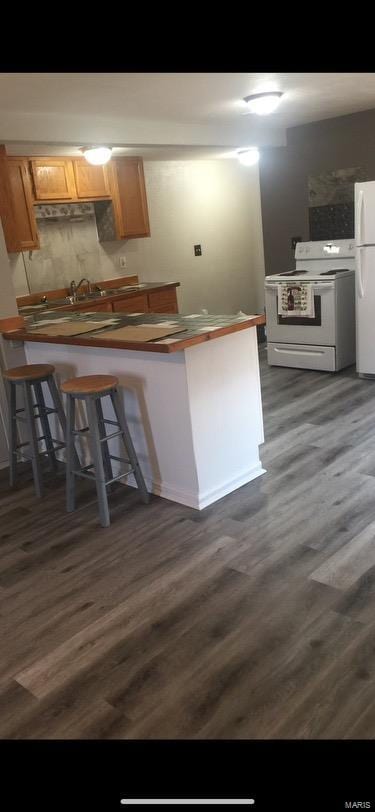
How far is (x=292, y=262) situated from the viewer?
595 centimetres

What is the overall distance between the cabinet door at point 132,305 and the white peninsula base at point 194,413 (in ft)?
6.41

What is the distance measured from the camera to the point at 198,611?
7.20 ft

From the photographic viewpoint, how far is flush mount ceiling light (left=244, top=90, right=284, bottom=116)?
12.1 ft

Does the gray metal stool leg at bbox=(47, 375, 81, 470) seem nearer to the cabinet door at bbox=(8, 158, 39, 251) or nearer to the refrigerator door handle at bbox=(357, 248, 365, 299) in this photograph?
the cabinet door at bbox=(8, 158, 39, 251)

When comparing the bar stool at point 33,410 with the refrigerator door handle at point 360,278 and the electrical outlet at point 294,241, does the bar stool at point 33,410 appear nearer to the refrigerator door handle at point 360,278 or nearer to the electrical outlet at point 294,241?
the refrigerator door handle at point 360,278

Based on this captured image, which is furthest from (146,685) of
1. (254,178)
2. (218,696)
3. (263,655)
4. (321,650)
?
(254,178)

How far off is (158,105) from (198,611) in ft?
9.95

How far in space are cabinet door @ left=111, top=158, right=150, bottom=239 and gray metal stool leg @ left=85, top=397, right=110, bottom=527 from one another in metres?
3.14

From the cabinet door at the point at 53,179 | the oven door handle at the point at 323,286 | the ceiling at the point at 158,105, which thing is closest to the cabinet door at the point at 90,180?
the cabinet door at the point at 53,179

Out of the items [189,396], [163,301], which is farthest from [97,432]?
[163,301]

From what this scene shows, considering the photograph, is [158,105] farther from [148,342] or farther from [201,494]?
[201,494]

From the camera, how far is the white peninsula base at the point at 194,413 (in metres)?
2.88
